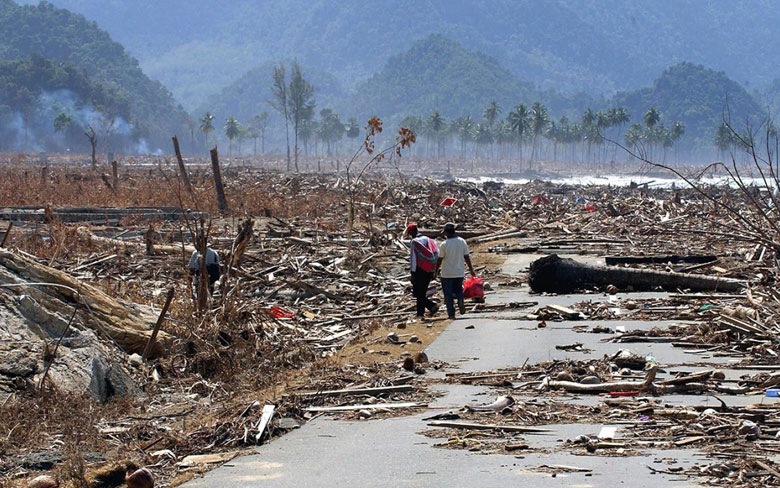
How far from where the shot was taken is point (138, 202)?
108 feet

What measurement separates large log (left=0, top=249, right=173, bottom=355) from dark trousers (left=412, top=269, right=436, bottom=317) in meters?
4.54

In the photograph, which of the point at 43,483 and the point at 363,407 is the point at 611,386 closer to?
the point at 363,407

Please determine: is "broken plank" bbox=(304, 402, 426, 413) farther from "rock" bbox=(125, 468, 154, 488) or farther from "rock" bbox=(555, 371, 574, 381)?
"rock" bbox=(125, 468, 154, 488)

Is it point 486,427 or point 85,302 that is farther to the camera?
point 85,302

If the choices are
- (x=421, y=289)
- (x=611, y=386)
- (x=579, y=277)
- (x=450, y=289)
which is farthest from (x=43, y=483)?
(x=579, y=277)

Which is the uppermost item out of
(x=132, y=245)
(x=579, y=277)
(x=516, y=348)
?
(x=132, y=245)

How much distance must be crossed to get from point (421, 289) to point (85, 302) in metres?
6.31

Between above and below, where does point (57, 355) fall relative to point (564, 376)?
→ above

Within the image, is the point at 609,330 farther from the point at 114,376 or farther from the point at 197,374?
the point at 114,376

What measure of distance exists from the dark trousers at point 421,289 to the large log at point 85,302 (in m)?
4.54

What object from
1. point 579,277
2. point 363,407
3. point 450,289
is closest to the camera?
point 363,407

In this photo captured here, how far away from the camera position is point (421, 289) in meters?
16.0

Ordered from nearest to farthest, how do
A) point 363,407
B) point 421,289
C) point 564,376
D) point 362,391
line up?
point 363,407 < point 362,391 < point 564,376 < point 421,289

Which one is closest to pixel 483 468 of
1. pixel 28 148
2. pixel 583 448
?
pixel 583 448
